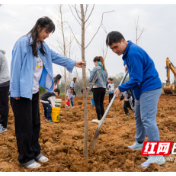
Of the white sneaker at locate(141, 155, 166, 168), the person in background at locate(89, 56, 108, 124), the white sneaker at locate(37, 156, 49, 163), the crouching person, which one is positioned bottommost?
the white sneaker at locate(37, 156, 49, 163)

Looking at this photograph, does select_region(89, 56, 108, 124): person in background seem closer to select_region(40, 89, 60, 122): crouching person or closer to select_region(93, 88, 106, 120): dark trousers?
select_region(93, 88, 106, 120): dark trousers

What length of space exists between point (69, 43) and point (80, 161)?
12.7ft

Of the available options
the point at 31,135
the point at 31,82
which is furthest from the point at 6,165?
the point at 31,82

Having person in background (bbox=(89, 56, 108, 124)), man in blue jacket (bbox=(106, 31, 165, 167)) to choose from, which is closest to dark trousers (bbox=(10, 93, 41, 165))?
man in blue jacket (bbox=(106, 31, 165, 167))

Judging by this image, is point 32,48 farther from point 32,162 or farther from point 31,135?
point 32,162

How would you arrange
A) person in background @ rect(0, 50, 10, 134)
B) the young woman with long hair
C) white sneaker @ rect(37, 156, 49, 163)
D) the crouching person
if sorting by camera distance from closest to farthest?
the young woman with long hair
white sneaker @ rect(37, 156, 49, 163)
person in background @ rect(0, 50, 10, 134)
the crouching person

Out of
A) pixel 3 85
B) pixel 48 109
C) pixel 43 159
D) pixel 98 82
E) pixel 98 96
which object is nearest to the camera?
pixel 43 159

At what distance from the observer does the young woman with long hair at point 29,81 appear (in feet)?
6.57

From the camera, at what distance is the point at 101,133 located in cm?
383

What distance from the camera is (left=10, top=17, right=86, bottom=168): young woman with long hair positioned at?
6.57ft

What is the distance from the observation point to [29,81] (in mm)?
2029

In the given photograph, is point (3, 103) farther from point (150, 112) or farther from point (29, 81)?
point (150, 112)

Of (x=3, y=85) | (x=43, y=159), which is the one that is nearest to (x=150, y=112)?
(x=43, y=159)

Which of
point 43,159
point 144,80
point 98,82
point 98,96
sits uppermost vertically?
point 144,80
